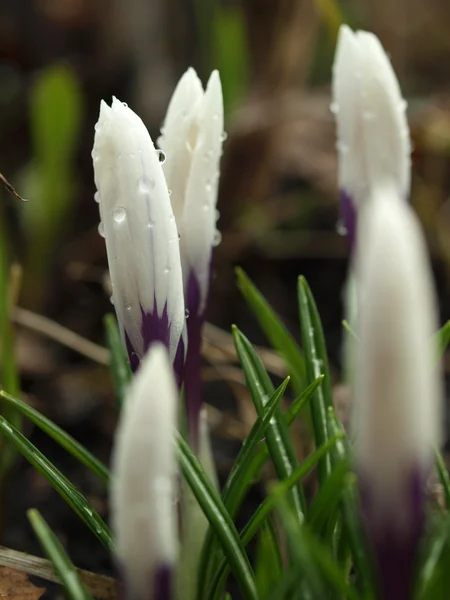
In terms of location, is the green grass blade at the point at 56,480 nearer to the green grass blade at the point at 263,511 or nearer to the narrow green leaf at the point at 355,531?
the green grass blade at the point at 263,511

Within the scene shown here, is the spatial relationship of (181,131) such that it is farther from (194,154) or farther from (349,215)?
(349,215)

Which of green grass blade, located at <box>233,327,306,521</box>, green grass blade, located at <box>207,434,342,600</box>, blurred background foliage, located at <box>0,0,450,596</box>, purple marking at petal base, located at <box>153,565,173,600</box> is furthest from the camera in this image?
blurred background foliage, located at <box>0,0,450,596</box>

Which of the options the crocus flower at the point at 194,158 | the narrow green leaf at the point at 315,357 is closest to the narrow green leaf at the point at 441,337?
the narrow green leaf at the point at 315,357

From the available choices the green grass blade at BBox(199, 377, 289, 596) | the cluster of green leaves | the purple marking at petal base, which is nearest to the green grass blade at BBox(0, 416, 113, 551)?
the cluster of green leaves

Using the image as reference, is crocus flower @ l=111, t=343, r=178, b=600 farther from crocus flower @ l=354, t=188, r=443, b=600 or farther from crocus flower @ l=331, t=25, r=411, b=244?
crocus flower @ l=331, t=25, r=411, b=244

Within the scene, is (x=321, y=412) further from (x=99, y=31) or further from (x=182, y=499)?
(x=99, y=31)

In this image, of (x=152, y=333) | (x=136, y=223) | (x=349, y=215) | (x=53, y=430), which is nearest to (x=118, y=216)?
(x=136, y=223)

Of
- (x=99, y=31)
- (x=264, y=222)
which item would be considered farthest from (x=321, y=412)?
(x=99, y=31)
